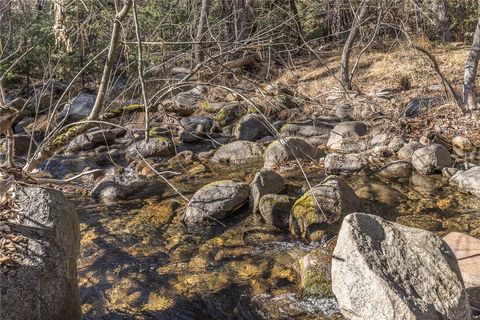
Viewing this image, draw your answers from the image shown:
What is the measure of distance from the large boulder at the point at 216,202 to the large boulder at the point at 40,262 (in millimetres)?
2609

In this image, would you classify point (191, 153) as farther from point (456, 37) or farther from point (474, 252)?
point (456, 37)

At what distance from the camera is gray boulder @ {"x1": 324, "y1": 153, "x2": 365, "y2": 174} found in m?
8.02

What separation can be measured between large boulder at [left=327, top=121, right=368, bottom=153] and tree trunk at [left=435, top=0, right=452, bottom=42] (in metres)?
7.30

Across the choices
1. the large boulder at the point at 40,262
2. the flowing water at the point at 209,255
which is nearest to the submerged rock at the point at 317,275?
the flowing water at the point at 209,255

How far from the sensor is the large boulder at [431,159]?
25.4 ft

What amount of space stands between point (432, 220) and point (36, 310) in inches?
192

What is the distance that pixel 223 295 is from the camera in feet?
14.4

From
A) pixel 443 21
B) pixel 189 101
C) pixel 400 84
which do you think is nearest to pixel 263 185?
pixel 189 101

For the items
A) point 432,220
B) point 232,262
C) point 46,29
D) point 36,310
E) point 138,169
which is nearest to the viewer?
point 36,310

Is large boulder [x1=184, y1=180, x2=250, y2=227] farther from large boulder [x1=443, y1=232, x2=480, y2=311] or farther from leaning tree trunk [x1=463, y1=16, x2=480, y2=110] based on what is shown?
leaning tree trunk [x1=463, y1=16, x2=480, y2=110]

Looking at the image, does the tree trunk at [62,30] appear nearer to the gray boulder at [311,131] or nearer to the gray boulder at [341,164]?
the gray boulder at [341,164]

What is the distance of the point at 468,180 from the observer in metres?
6.85

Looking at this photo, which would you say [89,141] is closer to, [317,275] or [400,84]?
Result: [317,275]

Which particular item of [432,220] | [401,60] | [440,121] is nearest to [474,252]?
[432,220]
